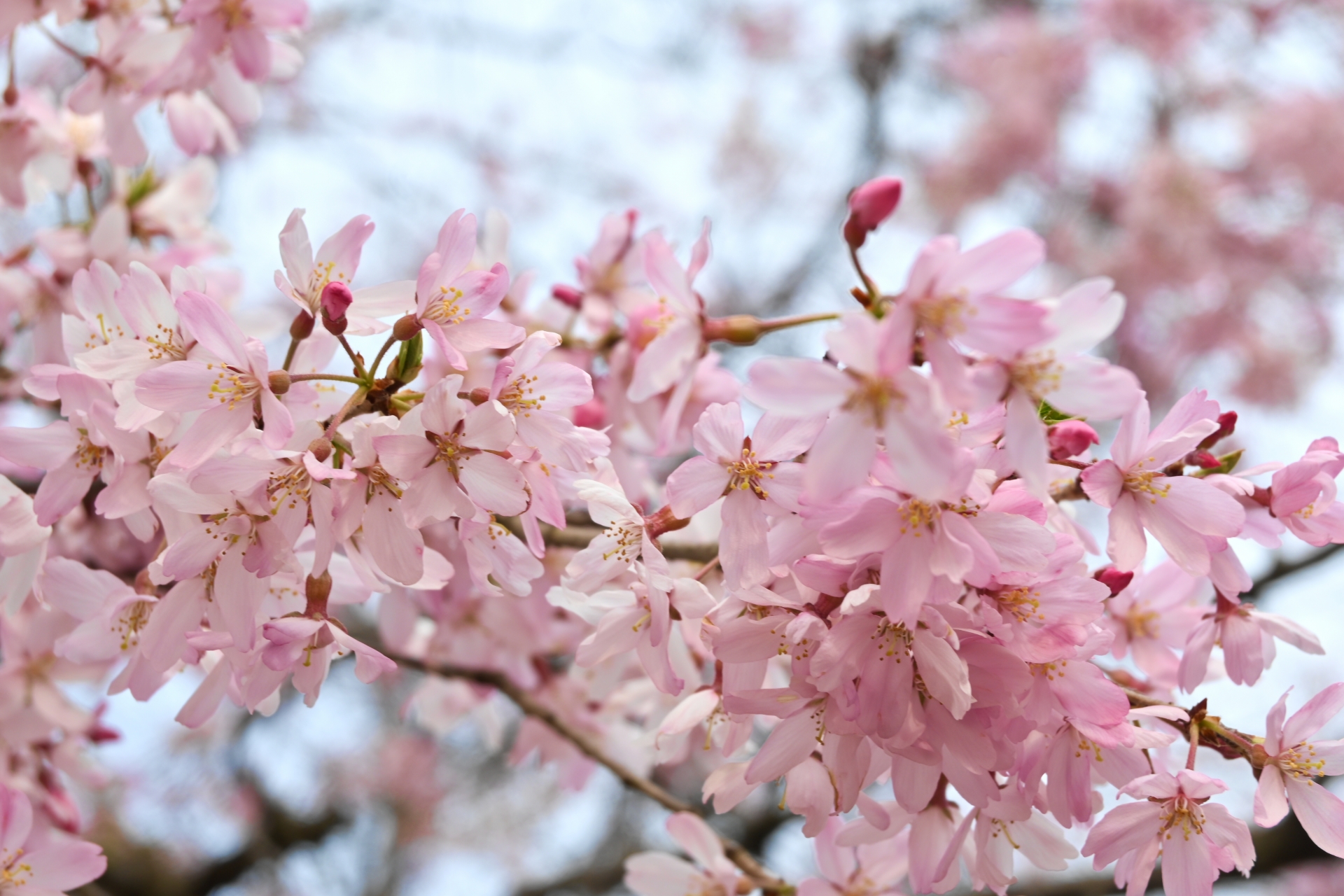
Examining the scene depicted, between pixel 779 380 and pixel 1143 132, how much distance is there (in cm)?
623

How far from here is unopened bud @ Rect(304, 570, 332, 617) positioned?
0.90 metres

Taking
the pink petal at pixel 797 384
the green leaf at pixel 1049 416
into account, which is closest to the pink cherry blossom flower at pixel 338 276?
the pink petal at pixel 797 384

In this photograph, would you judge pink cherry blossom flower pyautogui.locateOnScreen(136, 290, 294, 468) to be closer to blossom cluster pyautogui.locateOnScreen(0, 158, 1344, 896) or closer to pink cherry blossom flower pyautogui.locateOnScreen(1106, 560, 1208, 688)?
blossom cluster pyautogui.locateOnScreen(0, 158, 1344, 896)

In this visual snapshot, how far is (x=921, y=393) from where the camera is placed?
0.65m

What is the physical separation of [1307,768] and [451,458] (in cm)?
88

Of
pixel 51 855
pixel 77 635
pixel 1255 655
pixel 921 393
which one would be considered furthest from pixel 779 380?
pixel 51 855

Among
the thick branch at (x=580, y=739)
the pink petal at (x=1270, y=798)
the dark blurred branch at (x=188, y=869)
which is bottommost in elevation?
the dark blurred branch at (x=188, y=869)

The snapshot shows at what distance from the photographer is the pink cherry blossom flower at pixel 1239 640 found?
981mm

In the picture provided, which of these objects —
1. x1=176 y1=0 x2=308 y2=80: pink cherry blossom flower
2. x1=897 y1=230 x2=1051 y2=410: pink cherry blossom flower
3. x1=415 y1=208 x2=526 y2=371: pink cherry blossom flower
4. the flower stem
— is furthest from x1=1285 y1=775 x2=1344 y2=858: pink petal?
x1=176 y1=0 x2=308 y2=80: pink cherry blossom flower

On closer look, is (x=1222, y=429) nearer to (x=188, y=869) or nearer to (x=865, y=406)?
(x=865, y=406)

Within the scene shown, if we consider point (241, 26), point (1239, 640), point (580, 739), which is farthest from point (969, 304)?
point (241, 26)

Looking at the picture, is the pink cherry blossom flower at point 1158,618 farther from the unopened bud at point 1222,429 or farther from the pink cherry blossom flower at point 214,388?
the pink cherry blossom flower at point 214,388

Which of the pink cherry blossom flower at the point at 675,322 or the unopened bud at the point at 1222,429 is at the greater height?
the pink cherry blossom flower at the point at 675,322

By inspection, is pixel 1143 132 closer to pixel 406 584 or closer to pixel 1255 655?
pixel 1255 655
